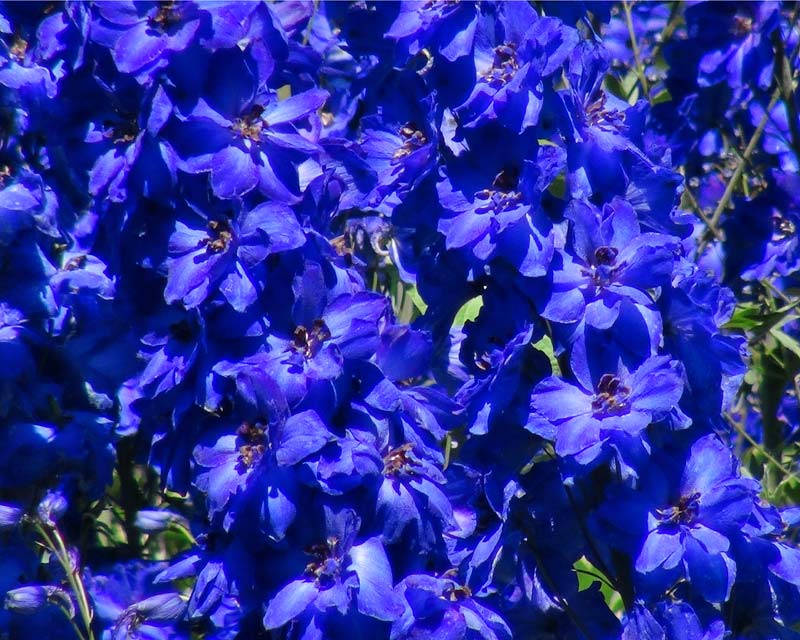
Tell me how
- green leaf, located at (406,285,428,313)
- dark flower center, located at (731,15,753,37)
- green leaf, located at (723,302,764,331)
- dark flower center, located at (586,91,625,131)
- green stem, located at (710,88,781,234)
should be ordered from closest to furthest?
dark flower center, located at (586,91,625,131), green leaf, located at (723,302,764,331), green leaf, located at (406,285,428,313), green stem, located at (710,88,781,234), dark flower center, located at (731,15,753,37)

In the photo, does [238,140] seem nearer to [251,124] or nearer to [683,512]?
[251,124]

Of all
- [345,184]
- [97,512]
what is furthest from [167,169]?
[97,512]

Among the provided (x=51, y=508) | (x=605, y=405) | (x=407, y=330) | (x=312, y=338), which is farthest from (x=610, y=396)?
(x=51, y=508)

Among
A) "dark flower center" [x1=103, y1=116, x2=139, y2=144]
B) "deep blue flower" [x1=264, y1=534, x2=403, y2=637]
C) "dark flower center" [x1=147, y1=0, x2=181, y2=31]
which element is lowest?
"deep blue flower" [x1=264, y1=534, x2=403, y2=637]

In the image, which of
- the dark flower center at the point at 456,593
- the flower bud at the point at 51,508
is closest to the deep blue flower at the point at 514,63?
the dark flower center at the point at 456,593

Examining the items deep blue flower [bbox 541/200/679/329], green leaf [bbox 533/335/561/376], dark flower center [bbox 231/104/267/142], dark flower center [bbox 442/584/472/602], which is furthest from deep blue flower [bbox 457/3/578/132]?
dark flower center [bbox 442/584/472/602]

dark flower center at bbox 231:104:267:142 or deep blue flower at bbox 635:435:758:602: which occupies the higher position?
dark flower center at bbox 231:104:267:142

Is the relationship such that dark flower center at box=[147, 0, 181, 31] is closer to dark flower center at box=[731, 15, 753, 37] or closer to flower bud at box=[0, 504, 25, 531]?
flower bud at box=[0, 504, 25, 531]
